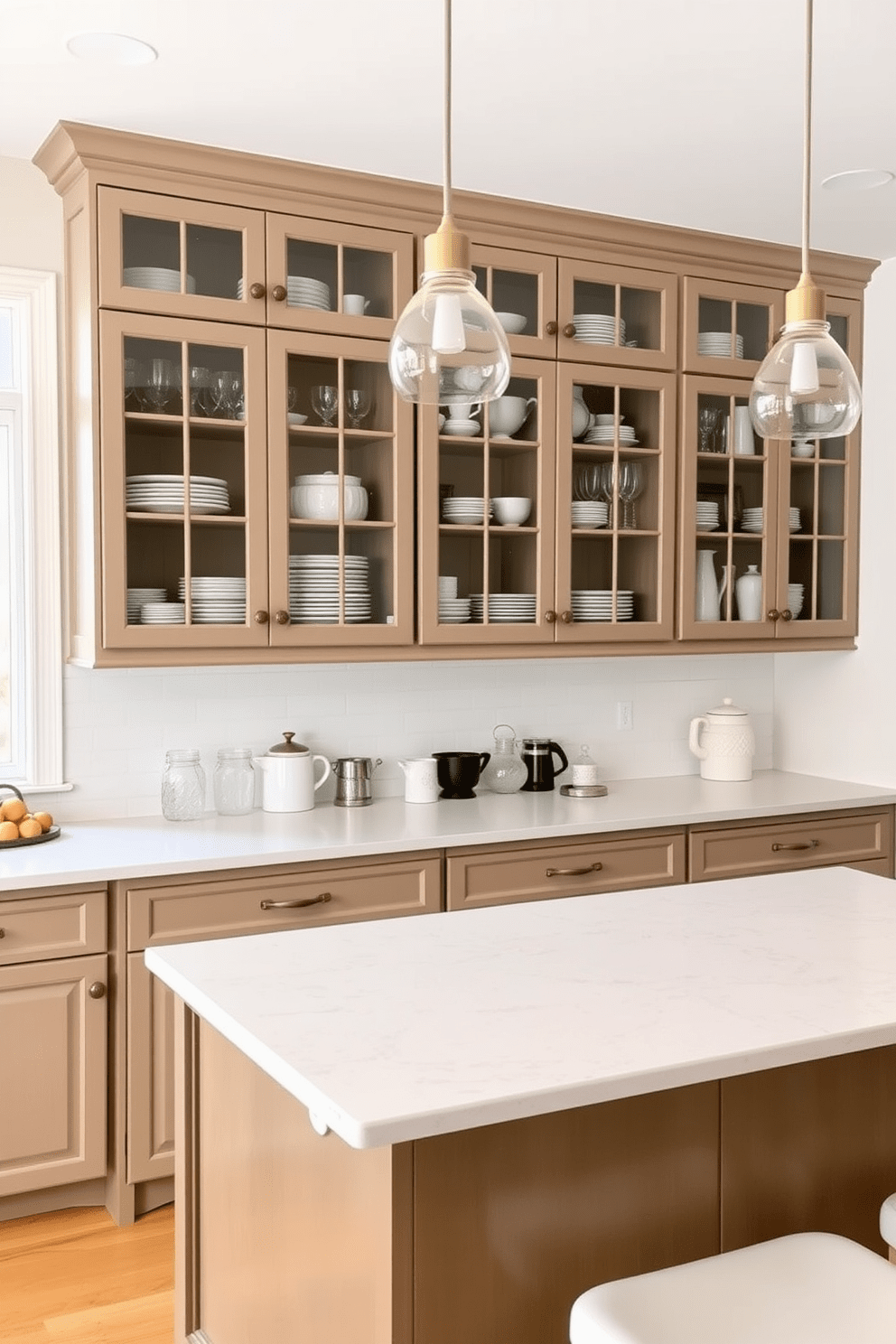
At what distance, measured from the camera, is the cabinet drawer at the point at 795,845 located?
3850 millimetres

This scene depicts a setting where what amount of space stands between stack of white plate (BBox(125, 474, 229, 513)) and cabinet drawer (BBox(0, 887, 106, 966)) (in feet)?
3.22

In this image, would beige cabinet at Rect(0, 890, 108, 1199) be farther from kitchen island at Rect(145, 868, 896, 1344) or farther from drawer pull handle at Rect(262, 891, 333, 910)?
kitchen island at Rect(145, 868, 896, 1344)

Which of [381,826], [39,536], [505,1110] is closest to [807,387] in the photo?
[505,1110]

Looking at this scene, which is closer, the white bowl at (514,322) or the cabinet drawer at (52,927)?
the cabinet drawer at (52,927)

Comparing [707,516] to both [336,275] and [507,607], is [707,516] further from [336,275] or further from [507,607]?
[336,275]

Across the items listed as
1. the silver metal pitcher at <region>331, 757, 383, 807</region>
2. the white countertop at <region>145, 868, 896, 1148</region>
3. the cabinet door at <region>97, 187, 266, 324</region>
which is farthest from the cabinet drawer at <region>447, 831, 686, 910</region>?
the cabinet door at <region>97, 187, 266, 324</region>

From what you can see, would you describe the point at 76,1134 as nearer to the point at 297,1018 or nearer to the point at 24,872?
the point at 24,872

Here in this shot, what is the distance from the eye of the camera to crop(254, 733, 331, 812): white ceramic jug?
363 cm

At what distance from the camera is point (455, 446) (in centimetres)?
370

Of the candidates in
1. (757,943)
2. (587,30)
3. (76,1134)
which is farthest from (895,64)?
(76,1134)

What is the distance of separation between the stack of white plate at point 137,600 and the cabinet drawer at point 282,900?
0.70m

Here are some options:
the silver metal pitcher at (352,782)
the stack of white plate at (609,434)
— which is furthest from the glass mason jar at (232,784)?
the stack of white plate at (609,434)

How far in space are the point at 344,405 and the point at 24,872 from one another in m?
1.50

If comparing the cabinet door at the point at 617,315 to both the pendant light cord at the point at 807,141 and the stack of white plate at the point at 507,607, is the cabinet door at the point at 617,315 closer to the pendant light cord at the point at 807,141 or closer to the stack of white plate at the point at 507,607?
the stack of white plate at the point at 507,607
